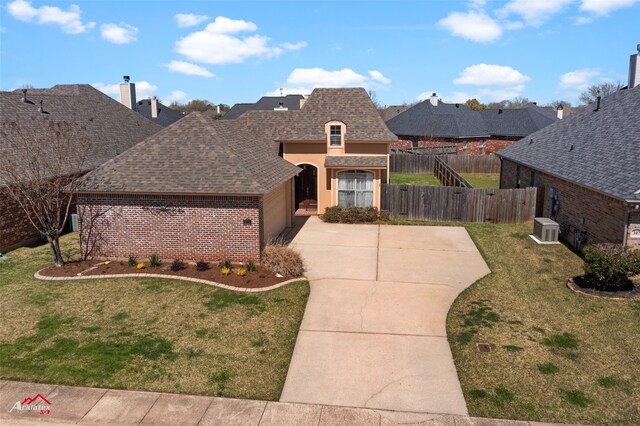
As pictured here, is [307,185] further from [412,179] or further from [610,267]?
[610,267]

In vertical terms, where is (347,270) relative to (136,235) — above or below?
below

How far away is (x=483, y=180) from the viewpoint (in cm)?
3762

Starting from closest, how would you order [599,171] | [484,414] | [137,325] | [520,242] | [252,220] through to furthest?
[484,414] → [137,325] → [252,220] → [599,171] → [520,242]

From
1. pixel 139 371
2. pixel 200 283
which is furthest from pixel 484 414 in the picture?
pixel 200 283

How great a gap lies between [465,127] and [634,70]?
27364mm

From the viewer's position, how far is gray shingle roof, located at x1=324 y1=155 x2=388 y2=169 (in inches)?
912

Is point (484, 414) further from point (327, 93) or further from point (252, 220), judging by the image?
point (327, 93)

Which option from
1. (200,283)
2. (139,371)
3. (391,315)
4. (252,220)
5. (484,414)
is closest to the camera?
(484,414)

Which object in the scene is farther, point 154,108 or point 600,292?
point 154,108

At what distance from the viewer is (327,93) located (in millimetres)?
26266

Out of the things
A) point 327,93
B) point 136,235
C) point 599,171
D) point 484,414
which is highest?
point 327,93

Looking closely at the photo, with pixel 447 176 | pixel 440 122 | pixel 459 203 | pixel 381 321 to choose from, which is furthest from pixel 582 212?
pixel 440 122

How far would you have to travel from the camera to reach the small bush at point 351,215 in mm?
22891

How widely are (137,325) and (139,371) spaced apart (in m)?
2.16
